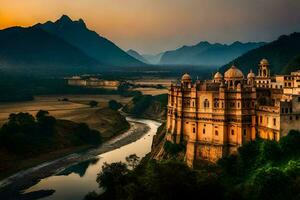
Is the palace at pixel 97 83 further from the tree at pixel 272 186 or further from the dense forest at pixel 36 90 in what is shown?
the tree at pixel 272 186

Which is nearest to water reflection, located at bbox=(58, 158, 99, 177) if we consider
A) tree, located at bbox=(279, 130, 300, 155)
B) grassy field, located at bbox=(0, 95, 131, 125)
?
tree, located at bbox=(279, 130, 300, 155)

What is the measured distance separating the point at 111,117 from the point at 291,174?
5755 cm

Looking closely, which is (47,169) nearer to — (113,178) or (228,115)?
(113,178)

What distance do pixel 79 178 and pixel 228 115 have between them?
61.1 feet

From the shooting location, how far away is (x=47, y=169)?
5666cm

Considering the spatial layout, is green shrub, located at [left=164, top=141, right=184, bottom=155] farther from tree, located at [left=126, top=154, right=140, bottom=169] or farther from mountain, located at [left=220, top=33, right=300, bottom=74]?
mountain, located at [left=220, top=33, right=300, bottom=74]

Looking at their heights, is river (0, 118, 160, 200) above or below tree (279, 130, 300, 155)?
below

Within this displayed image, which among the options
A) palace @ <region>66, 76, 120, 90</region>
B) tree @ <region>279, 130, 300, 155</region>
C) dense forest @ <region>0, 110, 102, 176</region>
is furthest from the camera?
palace @ <region>66, 76, 120, 90</region>

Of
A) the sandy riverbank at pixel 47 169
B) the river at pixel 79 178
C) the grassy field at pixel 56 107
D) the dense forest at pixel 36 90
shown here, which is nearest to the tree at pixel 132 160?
the river at pixel 79 178

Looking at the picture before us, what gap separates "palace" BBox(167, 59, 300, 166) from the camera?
4125 cm

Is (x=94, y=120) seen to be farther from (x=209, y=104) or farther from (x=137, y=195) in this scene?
(x=137, y=195)

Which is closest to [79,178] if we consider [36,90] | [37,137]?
[37,137]

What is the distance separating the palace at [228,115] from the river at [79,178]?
35.0ft

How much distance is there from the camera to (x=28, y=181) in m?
51.6
